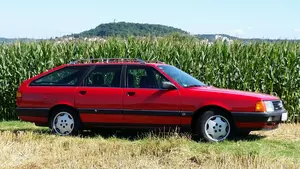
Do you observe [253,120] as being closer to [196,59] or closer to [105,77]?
[105,77]

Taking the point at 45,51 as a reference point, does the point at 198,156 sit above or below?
below

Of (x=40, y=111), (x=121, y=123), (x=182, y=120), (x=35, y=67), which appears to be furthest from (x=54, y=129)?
(x=35, y=67)

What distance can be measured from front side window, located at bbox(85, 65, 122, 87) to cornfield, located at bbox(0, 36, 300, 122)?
5093 mm

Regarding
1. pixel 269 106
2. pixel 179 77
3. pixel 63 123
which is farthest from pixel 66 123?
pixel 269 106

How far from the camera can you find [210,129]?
1098 cm

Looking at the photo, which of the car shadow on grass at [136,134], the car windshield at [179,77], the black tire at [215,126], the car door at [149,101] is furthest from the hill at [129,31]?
the black tire at [215,126]

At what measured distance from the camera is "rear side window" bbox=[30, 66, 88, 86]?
12.2 metres

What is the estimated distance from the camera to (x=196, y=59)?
16922 mm

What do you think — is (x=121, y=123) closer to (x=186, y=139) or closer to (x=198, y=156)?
(x=186, y=139)

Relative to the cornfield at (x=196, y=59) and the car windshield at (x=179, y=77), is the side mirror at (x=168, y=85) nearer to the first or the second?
the car windshield at (x=179, y=77)

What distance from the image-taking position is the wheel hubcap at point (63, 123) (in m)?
12.0

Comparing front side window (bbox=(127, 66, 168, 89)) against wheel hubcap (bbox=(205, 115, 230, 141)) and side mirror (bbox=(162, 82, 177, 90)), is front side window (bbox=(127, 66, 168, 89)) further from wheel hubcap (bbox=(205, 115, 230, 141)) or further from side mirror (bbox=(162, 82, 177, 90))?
wheel hubcap (bbox=(205, 115, 230, 141))

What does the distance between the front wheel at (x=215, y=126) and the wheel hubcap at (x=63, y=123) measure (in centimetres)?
280

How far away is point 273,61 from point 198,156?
8415 millimetres
